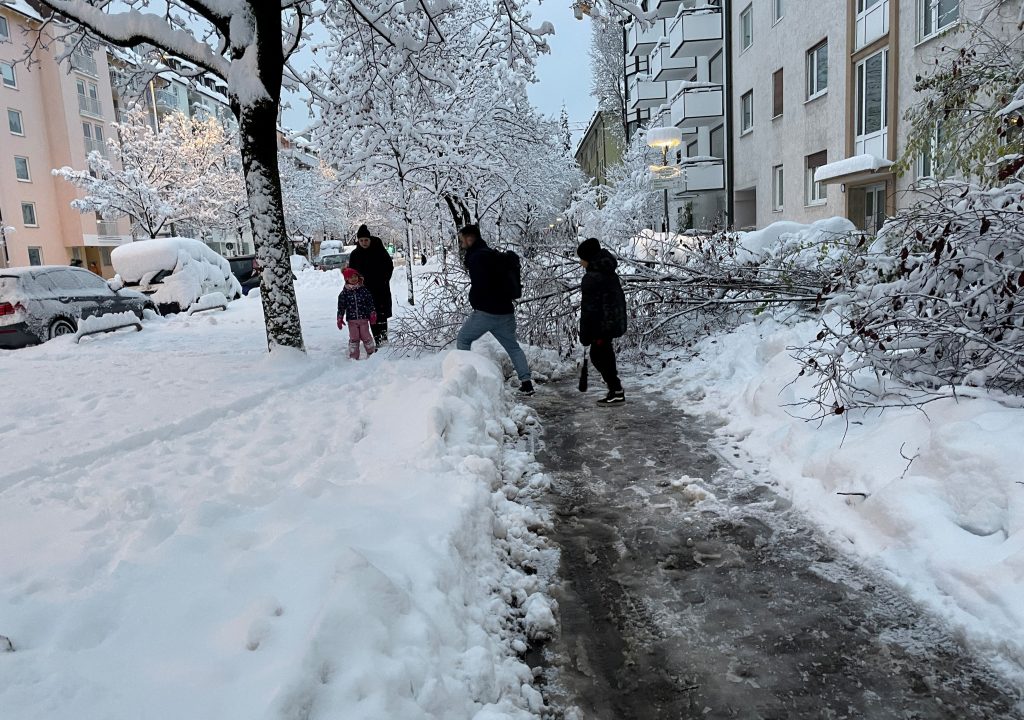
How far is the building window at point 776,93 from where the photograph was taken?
2078cm

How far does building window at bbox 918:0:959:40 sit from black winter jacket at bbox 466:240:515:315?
11015 millimetres

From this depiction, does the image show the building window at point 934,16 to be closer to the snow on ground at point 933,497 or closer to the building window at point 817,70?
the building window at point 817,70

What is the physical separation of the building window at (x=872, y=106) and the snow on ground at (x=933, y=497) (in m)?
12.5

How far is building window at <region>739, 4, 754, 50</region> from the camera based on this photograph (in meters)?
23.1

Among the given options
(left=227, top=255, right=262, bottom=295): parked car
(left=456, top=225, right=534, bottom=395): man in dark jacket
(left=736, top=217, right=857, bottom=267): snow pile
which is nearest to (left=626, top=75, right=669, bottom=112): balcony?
(left=227, top=255, right=262, bottom=295): parked car

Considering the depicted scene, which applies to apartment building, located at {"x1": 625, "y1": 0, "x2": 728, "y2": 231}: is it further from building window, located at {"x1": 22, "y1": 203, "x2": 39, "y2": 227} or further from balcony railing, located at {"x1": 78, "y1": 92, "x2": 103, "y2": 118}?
balcony railing, located at {"x1": 78, "y1": 92, "x2": 103, "y2": 118}

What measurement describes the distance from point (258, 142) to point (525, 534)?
6.50 meters

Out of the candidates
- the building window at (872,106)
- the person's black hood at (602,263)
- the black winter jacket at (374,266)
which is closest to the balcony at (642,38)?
the building window at (872,106)

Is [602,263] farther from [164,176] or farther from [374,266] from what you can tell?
[164,176]


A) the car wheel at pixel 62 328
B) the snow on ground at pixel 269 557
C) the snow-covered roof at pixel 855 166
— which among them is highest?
the snow-covered roof at pixel 855 166

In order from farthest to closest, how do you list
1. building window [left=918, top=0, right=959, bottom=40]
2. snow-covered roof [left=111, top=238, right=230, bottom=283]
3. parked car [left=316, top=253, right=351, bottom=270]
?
parked car [left=316, top=253, right=351, bottom=270] < snow-covered roof [left=111, top=238, right=230, bottom=283] < building window [left=918, top=0, right=959, bottom=40]

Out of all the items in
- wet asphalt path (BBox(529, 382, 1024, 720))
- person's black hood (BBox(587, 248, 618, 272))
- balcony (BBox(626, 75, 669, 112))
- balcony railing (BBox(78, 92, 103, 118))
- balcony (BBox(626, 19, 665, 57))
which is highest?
balcony (BBox(626, 19, 665, 57))

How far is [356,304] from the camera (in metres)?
8.89

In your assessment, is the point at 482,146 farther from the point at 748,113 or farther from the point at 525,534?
the point at 525,534
